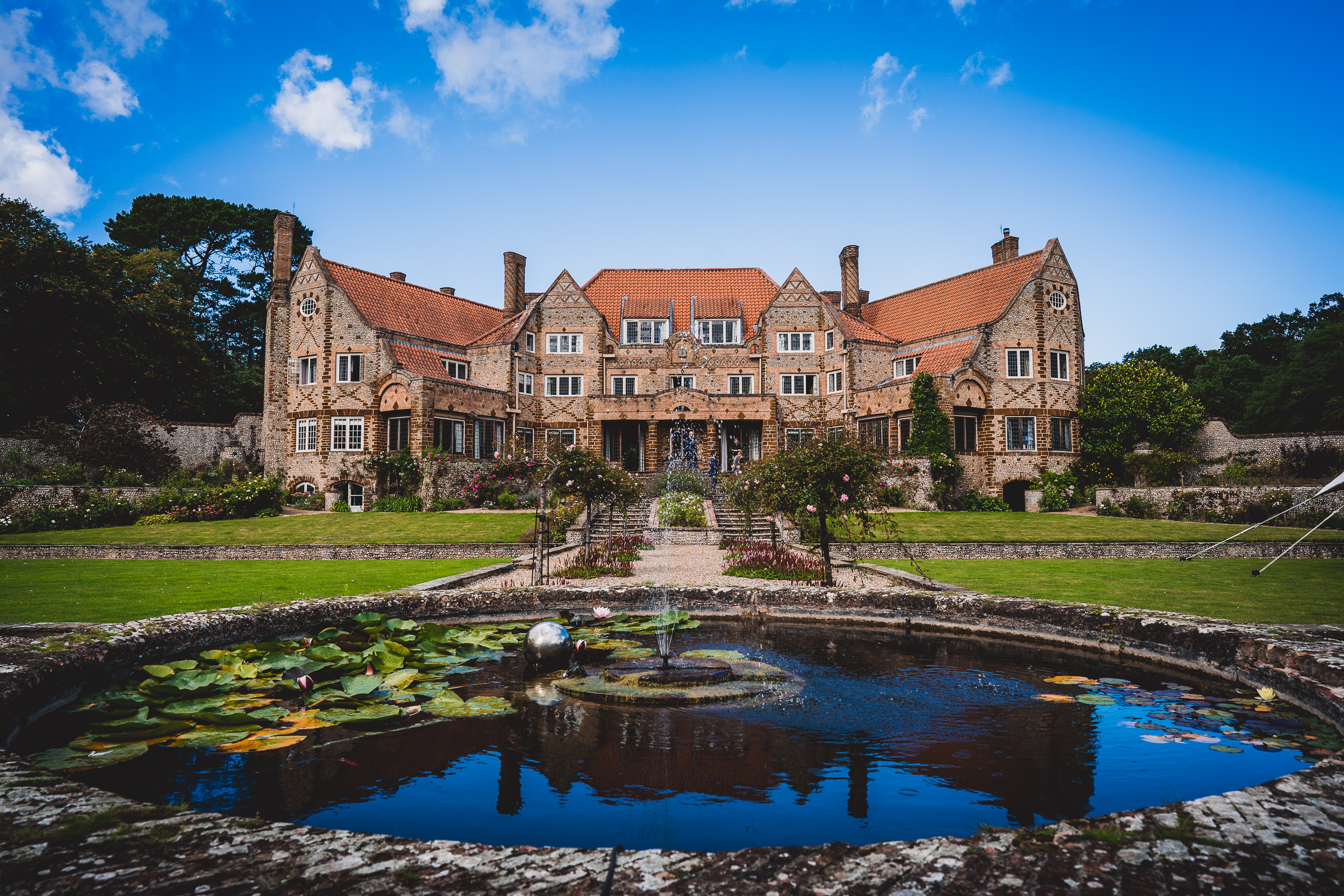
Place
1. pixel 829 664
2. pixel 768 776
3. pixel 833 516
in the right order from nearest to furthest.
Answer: pixel 768 776 < pixel 829 664 < pixel 833 516

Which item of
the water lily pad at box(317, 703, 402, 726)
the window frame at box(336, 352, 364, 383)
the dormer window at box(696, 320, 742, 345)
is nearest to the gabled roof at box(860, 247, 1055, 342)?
the dormer window at box(696, 320, 742, 345)

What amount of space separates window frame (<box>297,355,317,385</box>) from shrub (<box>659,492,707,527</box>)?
74.2ft

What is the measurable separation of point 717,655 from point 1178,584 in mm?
10698

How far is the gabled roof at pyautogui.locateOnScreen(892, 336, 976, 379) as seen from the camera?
117 feet

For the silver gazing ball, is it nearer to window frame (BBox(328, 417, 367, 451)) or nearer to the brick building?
the brick building

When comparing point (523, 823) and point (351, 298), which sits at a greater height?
point (351, 298)

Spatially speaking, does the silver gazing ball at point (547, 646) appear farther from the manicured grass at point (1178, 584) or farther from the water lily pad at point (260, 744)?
the manicured grass at point (1178, 584)

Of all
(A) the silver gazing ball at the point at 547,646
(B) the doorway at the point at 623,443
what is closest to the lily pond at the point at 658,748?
(A) the silver gazing ball at the point at 547,646

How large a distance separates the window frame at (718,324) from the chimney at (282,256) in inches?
945

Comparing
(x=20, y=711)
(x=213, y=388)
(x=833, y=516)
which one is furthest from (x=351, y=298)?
(x=20, y=711)

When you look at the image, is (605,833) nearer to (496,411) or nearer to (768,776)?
(768,776)

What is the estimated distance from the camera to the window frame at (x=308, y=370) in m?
37.9

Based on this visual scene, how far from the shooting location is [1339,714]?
505 centimetres

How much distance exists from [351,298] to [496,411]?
9754 millimetres
